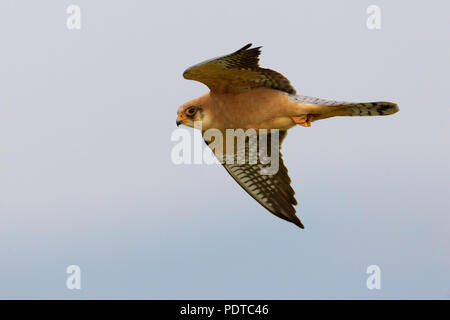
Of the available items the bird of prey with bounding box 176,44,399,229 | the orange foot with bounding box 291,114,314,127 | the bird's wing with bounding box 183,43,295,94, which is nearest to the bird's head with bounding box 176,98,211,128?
the bird of prey with bounding box 176,44,399,229

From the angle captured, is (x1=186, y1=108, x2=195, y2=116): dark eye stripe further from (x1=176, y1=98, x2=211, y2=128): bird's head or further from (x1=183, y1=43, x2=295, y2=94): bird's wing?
(x1=183, y1=43, x2=295, y2=94): bird's wing

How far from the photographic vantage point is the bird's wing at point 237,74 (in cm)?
1059

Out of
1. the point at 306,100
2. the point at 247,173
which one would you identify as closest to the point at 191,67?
the point at 306,100

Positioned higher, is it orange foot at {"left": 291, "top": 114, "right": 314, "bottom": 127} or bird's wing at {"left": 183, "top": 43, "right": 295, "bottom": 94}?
bird's wing at {"left": 183, "top": 43, "right": 295, "bottom": 94}

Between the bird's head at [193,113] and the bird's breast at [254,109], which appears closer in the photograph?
the bird's breast at [254,109]

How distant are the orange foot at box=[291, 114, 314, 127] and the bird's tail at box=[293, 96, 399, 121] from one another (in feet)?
0.06

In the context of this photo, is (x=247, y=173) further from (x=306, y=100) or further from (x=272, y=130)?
(x=306, y=100)

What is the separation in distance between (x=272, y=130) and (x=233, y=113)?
0.67 metres

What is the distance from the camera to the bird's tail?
10.4m

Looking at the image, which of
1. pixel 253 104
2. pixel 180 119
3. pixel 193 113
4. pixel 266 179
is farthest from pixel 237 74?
pixel 266 179

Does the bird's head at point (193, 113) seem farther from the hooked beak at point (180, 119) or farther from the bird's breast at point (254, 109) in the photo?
the bird's breast at point (254, 109)

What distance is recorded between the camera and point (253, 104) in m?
11.2

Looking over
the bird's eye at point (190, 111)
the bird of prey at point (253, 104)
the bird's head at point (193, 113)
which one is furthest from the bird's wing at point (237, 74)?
the bird's eye at point (190, 111)

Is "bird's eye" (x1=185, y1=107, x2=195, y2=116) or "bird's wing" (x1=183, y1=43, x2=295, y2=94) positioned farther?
"bird's eye" (x1=185, y1=107, x2=195, y2=116)
